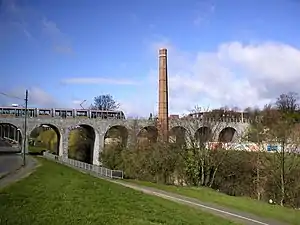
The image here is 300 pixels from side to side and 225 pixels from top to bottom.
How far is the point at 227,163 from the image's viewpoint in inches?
1106

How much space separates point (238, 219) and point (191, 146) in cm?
1467

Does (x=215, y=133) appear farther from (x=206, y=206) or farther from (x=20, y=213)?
(x=20, y=213)

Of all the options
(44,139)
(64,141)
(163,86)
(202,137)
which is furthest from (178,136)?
(44,139)

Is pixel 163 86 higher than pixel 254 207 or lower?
higher

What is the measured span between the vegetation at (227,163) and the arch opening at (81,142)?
2332 cm

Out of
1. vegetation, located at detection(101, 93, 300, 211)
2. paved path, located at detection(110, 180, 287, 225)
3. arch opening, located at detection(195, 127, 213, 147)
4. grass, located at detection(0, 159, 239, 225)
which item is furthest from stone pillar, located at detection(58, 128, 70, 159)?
grass, located at detection(0, 159, 239, 225)

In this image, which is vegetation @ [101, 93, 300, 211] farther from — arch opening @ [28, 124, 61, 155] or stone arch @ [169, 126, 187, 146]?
arch opening @ [28, 124, 61, 155]

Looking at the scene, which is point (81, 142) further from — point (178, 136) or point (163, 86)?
point (178, 136)

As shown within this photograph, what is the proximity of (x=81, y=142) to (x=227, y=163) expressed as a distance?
3569 centimetres

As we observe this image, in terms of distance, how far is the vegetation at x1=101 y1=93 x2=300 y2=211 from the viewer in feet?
78.1

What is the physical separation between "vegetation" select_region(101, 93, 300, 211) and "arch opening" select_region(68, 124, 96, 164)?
23.3 metres

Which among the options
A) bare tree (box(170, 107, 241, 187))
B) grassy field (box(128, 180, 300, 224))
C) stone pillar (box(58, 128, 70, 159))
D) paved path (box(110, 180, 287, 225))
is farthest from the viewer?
stone pillar (box(58, 128, 70, 159))

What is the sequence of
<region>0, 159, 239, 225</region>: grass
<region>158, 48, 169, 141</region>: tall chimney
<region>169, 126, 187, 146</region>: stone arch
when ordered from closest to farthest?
<region>0, 159, 239, 225</region>: grass, <region>169, 126, 187, 146</region>: stone arch, <region>158, 48, 169, 141</region>: tall chimney

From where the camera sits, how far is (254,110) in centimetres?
8706
